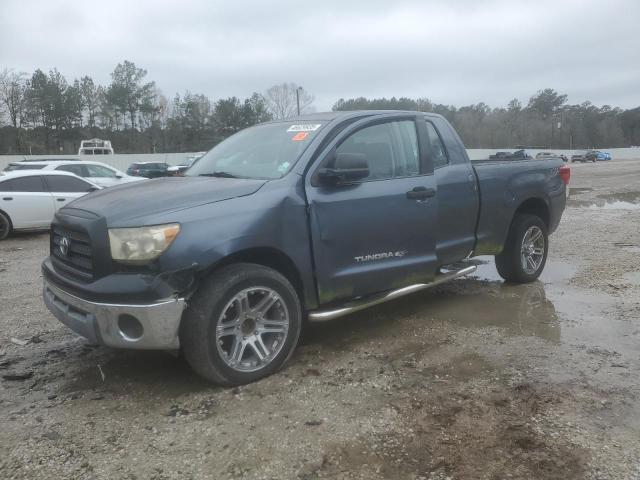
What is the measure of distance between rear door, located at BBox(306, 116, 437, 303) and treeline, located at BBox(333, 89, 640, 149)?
9615cm

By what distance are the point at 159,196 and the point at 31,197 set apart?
30.1 ft

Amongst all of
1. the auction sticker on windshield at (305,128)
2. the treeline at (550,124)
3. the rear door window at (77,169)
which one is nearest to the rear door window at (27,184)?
the rear door window at (77,169)

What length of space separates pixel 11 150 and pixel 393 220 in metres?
63.7

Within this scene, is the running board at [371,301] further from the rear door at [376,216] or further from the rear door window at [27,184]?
the rear door window at [27,184]

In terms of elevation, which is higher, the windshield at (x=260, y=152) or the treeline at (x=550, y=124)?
the treeline at (x=550, y=124)

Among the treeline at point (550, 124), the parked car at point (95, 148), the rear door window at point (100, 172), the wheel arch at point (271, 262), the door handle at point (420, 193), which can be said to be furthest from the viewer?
the treeline at point (550, 124)

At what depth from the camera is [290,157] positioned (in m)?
4.05

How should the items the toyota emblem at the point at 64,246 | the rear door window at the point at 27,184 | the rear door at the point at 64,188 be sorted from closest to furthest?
the toyota emblem at the point at 64,246
the rear door window at the point at 27,184
the rear door at the point at 64,188

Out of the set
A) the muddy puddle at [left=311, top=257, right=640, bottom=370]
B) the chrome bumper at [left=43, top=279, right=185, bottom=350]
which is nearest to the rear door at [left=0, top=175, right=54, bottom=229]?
the muddy puddle at [left=311, top=257, right=640, bottom=370]

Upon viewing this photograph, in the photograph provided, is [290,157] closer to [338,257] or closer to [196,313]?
[338,257]

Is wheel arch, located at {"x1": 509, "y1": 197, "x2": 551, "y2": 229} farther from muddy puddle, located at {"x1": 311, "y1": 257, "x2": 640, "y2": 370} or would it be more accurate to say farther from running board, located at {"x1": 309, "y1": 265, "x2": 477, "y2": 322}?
running board, located at {"x1": 309, "y1": 265, "x2": 477, "y2": 322}

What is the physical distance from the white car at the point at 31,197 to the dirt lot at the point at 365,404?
6749mm

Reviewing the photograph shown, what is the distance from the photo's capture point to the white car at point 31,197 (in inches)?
432

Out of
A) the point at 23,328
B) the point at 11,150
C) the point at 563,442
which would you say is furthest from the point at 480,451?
the point at 11,150
